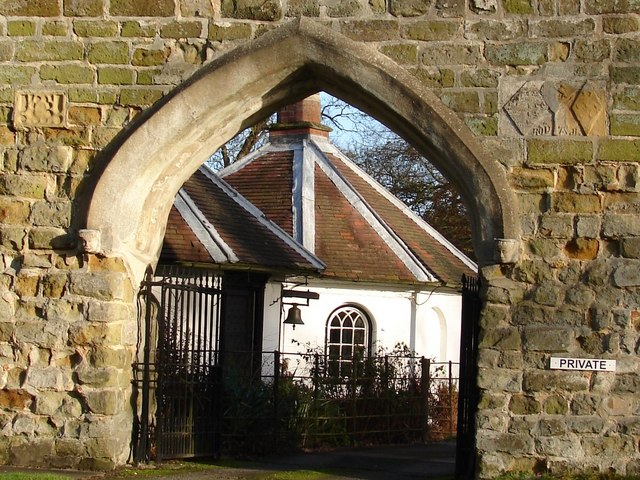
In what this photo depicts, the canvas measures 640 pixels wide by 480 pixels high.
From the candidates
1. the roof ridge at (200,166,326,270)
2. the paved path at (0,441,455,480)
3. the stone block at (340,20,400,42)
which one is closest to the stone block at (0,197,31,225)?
the paved path at (0,441,455,480)

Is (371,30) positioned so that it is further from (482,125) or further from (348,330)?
(348,330)

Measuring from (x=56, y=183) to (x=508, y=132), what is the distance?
3.66 metres

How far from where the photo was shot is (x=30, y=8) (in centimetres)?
975

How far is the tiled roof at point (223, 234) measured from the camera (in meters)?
14.9

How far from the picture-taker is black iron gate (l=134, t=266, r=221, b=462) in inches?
A: 396

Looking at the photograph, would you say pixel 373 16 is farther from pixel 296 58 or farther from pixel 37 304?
pixel 37 304

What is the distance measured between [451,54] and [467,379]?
2.71 meters

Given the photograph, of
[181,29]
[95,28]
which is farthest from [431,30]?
[95,28]

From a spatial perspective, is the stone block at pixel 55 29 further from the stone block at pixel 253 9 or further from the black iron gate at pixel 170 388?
the black iron gate at pixel 170 388

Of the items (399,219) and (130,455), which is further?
(399,219)

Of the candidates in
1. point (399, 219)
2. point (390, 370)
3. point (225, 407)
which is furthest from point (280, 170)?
point (225, 407)

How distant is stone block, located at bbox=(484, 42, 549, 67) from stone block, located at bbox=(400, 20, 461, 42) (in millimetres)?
302

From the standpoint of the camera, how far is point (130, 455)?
9.88m

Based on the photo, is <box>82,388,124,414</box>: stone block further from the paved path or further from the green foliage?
the green foliage
